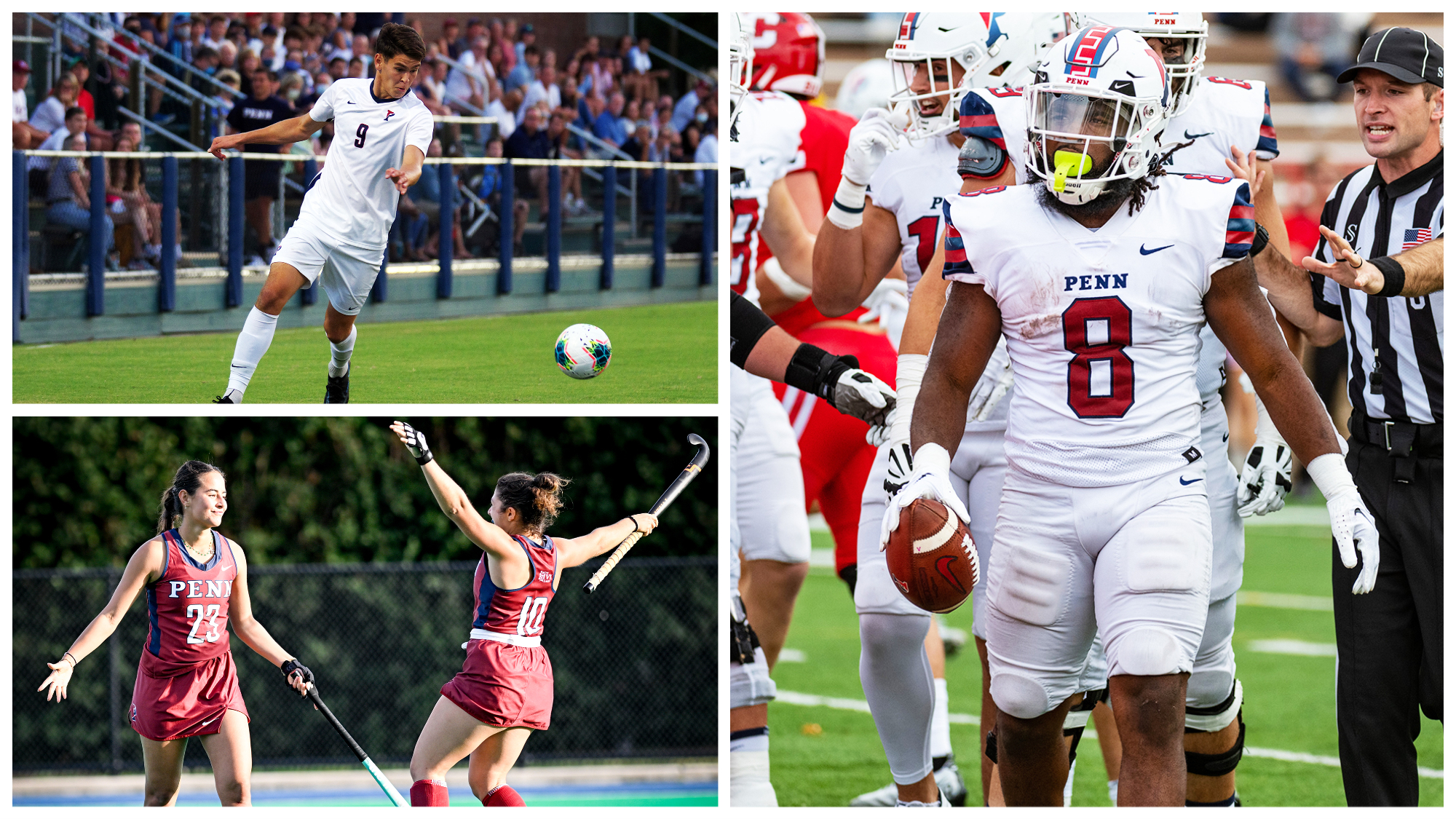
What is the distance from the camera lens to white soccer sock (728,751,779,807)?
3645 mm

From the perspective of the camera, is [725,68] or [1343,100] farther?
[1343,100]

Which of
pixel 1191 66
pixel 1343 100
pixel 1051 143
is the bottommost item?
pixel 1051 143

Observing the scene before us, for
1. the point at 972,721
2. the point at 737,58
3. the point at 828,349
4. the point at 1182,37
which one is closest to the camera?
the point at 1182,37

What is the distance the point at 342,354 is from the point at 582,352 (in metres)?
0.73

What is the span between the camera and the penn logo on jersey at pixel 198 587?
10.2 ft

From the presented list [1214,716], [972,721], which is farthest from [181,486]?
[972,721]

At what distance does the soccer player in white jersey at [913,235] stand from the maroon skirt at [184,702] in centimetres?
142

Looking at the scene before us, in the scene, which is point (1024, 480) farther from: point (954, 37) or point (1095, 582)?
point (954, 37)

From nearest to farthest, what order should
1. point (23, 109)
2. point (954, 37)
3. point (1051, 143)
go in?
point (1051, 143)
point (954, 37)
point (23, 109)

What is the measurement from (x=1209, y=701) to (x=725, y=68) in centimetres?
183

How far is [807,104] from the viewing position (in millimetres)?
4391

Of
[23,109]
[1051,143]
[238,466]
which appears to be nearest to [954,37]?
[1051,143]

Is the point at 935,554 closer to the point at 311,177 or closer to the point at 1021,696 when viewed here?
the point at 1021,696

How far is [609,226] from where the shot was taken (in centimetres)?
589
